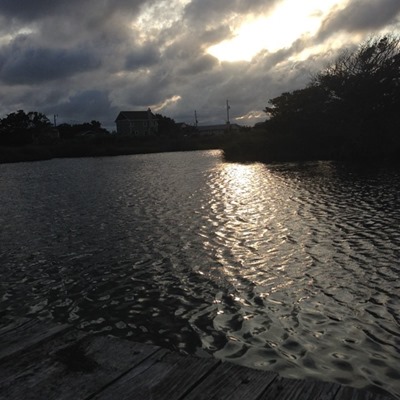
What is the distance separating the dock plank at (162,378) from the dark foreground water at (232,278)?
266cm

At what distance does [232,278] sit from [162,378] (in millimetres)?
6509

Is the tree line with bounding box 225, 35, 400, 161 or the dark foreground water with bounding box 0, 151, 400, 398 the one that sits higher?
the tree line with bounding box 225, 35, 400, 161

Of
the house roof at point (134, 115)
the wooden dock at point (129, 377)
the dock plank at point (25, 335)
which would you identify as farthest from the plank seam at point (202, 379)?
the house roof at point (134, 115)

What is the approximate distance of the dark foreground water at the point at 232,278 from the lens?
6.39 m

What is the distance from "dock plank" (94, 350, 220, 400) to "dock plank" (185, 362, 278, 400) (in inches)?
2.8

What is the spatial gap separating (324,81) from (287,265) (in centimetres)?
4340

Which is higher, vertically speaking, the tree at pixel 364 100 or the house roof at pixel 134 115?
the house roof at pixel 134 115

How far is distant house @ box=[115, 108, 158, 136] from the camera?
13988cm

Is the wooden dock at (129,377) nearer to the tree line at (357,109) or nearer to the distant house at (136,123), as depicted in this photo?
the tree line at (357,109)

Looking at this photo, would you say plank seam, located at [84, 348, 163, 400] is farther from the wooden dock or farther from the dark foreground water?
the dark foreground water

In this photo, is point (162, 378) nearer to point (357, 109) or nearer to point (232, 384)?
point (232, 384)

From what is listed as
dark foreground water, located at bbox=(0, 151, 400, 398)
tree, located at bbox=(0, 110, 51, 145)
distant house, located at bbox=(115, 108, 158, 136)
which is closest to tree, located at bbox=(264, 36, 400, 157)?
dark foreground water, located at bbox=(0, 151, 400, 398)

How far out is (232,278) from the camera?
9586 mm

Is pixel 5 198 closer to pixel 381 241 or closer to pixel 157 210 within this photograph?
pixel 157 210
